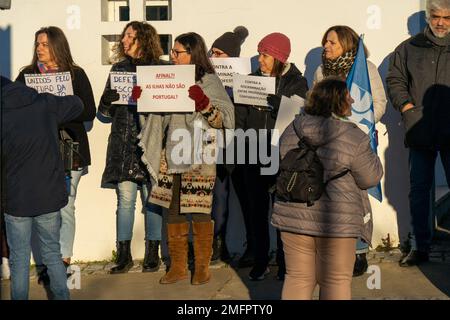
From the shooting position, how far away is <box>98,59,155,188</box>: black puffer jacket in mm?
7949

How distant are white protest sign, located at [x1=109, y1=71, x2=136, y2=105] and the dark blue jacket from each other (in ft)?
5.03

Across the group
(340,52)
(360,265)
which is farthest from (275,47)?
(360,265)

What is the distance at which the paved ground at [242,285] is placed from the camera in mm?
7152

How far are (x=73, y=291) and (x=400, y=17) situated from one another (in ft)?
12.2

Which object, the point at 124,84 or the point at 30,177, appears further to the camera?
the point at 124,84

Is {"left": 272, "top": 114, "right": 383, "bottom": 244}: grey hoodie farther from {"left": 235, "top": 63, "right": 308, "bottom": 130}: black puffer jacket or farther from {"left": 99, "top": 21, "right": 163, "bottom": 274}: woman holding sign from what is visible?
{"left": 99, "top": 21, "right": 163, "bottom": 274}: woman holding sign

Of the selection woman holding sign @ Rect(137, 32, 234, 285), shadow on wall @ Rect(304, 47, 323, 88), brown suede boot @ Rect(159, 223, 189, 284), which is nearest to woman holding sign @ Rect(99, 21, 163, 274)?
woman holding sign @ Rect(137, 32, 234, 285)

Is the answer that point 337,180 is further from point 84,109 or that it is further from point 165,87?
point 84,109

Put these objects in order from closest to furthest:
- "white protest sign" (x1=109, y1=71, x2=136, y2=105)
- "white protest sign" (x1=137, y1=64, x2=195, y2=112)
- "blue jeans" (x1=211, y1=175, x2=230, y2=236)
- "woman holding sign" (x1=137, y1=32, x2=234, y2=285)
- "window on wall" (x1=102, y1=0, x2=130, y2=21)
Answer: "white protest sign" (x1=137, y1=64, x2=195, y2=112) → "woman holding sign" (x1=137, y1=32, x2=234, y2=285) → "white protest sign" (x1=109, y1=71, x2=136, y2=105) → "blue jeans" (x1=211, y1=175, x2=230, y2=236) → "window on wall" (x1=102, y1=0, x2=130, y2=21)

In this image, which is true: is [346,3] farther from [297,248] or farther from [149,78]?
[297,248]

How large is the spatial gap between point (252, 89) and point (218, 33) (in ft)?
3.95

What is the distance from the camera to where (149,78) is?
24.5 ft

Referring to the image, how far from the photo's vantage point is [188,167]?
7.43 meters

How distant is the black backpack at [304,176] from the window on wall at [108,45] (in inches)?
128
